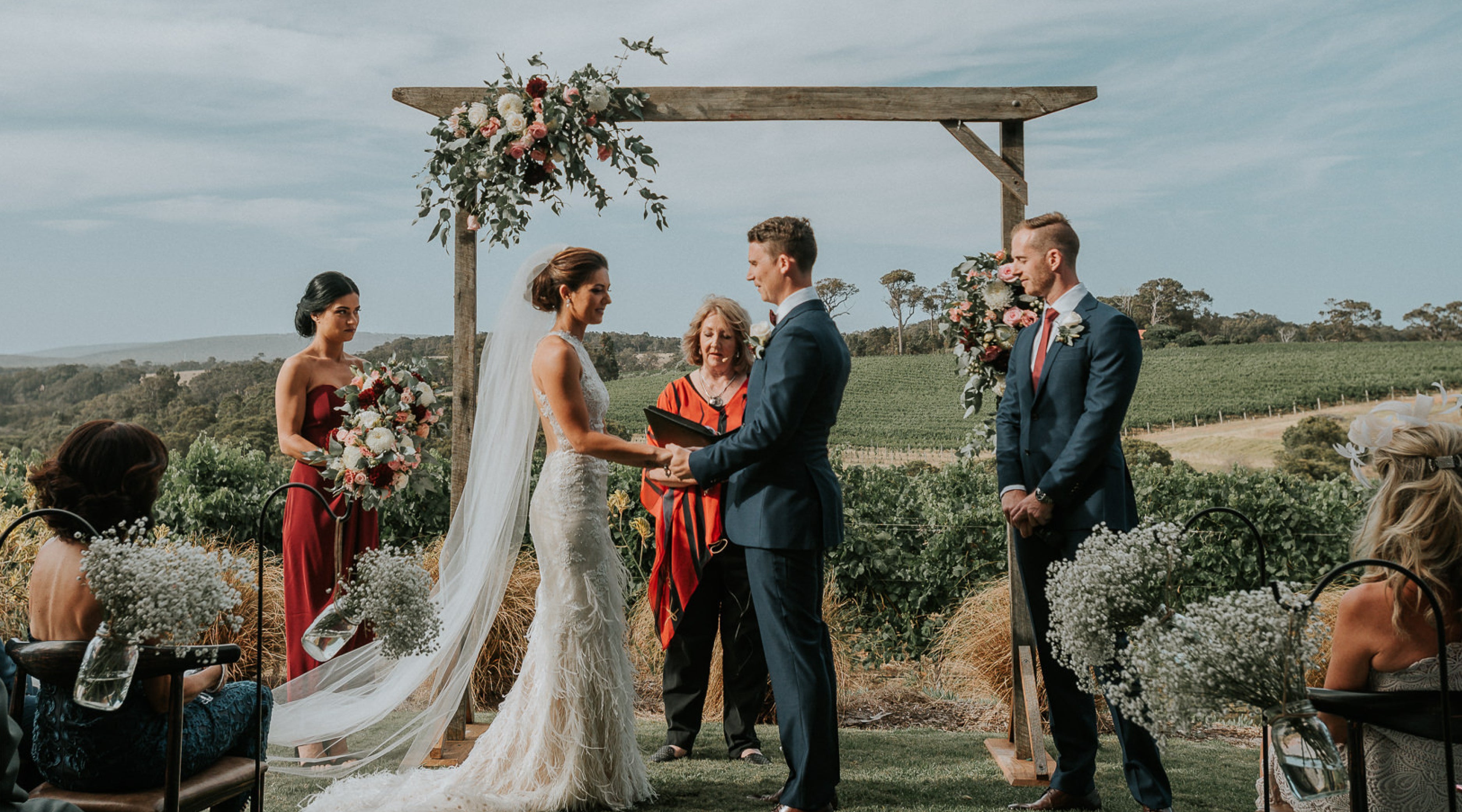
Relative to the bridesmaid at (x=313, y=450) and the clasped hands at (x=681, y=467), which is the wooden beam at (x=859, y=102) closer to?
the bridesmaid at (x=313, y=450)

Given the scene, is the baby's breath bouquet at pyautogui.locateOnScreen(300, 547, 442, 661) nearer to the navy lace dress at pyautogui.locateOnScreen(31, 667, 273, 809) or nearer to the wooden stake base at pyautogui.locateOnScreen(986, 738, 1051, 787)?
the navy lace dress at pyautogui.locateOnScreen(31, 667, 273, 809)

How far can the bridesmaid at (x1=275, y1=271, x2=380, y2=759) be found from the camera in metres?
4.32

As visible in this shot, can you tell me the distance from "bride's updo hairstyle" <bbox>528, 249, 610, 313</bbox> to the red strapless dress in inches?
48.6

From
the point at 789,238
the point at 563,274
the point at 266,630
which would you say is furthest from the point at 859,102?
the point at 266,630

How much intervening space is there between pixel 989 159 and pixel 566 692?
2.99 metres

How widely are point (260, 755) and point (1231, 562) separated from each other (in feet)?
18.8

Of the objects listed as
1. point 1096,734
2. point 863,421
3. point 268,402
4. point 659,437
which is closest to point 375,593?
point 659,437

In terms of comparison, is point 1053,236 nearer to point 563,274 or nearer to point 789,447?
point 789,447

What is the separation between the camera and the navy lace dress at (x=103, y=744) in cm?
261

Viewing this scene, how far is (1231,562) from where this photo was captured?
20.6 ft

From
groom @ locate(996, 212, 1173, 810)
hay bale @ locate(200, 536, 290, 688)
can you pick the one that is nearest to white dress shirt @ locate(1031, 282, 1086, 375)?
groom @ locate(996, 212, 1173, 810)

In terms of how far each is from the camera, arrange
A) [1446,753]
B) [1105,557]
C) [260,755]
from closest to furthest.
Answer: [1446,753]
[1105,557]
[260,755]

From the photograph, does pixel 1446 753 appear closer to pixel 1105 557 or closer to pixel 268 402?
pixel 1105 557

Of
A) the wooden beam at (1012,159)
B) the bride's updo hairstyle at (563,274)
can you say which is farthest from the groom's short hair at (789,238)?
the wooden beam at (1012,159)
